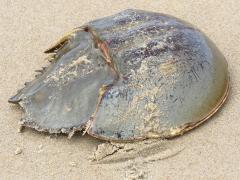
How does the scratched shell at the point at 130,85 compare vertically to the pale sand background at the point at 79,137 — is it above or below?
above

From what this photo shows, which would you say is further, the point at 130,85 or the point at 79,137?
the point at 79,137

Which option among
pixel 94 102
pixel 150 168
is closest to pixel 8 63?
pixel 94 102

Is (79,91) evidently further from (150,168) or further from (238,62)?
(238,62)

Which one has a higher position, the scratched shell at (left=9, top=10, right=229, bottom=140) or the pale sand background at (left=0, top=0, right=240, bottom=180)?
the scratched shell at (left=9, top=10, right=229, bottom=140)

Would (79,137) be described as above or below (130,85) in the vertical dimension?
below
